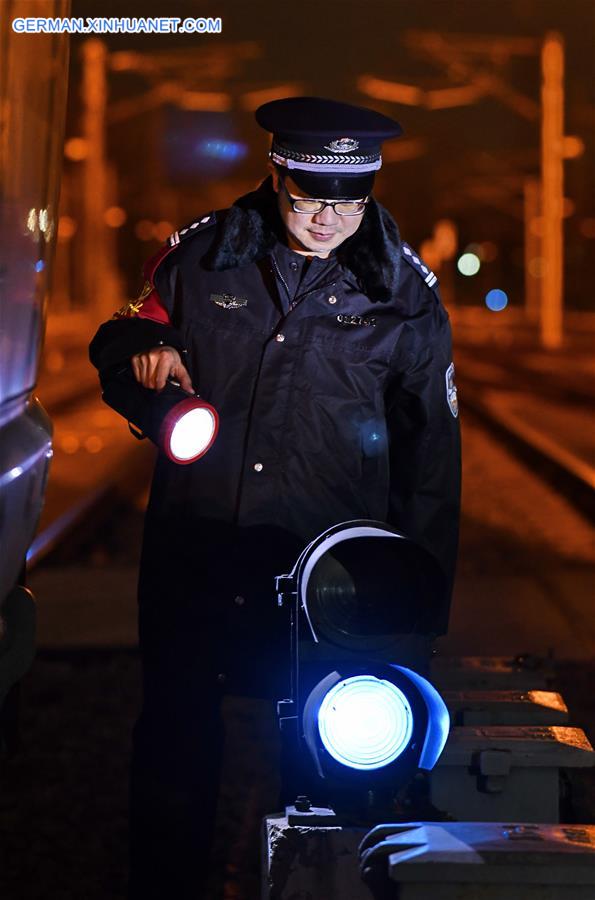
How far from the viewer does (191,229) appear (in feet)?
10.7

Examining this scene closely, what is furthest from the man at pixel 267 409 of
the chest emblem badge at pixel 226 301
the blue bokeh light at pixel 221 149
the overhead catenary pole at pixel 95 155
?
the overhead catenary pole at pixel 95 155

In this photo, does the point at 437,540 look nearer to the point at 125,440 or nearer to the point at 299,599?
the point at 299,599

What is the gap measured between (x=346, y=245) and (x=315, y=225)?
0.14 meters

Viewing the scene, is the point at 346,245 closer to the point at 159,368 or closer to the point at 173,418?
the point at 159,368

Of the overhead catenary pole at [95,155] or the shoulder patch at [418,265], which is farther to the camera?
the overhead catenary pole at [95,155]

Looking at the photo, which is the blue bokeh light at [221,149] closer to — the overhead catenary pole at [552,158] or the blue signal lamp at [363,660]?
the blue signal lamp at [363,660]

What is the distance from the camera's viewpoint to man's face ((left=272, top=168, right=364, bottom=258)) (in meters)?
3.08

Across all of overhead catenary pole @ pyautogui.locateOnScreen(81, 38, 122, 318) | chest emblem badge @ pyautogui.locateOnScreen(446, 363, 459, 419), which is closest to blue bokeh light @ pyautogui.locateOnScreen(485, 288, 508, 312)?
overhead catenary pole @ pyautogui.locateOnScreen(81, 38, 122, 318)

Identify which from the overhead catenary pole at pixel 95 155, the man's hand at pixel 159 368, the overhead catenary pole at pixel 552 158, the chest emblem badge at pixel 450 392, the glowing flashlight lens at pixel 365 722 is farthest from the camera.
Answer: the overhead catenary pole at pixel 552 158

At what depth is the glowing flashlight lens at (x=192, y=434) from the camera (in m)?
2.76

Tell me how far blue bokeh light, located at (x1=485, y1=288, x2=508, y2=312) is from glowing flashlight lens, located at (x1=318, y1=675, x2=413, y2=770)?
110876 mm

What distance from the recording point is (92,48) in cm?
3741

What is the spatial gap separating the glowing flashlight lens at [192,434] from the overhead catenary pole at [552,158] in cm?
3818

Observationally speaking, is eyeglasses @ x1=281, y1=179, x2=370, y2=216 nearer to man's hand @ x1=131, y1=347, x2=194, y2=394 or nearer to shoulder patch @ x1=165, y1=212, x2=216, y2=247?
shoulder patch @ x1=165, y1=212, x2=216, y2=247
